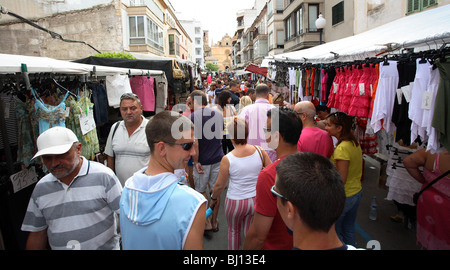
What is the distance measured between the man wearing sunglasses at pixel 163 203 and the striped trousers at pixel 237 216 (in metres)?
1.52

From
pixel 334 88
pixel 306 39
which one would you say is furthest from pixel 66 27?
pixel 334 88

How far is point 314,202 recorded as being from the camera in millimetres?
1272

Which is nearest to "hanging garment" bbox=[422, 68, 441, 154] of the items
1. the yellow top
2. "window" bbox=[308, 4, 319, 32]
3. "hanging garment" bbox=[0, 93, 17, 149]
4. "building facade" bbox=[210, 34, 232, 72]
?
the yellow top

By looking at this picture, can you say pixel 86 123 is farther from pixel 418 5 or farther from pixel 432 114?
pixel 418 5

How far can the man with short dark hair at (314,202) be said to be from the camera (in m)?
1.27

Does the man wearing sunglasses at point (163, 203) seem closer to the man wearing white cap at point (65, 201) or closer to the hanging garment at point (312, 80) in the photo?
the man wearing white cap at point (65, 201)

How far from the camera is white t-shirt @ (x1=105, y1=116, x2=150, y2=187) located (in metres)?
3.25

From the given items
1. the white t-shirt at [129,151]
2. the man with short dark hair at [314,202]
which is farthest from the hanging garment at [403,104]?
the white t-shirt at [129,151]

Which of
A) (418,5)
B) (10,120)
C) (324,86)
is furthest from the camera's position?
(418,5)

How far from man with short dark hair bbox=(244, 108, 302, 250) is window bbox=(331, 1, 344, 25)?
16.0 metres

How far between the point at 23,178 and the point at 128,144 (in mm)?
1294

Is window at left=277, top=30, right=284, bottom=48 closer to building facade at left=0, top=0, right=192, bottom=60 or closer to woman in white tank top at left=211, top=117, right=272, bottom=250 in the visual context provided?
building facade at left=0, top=0, right=192, bottom=60

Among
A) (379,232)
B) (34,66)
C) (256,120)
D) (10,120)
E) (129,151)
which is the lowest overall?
(379,232)

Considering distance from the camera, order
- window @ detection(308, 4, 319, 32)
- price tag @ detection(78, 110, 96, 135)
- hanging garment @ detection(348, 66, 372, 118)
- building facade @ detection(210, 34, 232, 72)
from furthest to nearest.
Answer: building facade @ detection(210, 34, 232, 72)
window @ detection(308, 4, 319, 32)
hanging garment @ detection(348, 66, 372, 118)
price tag @ detection(78, 110, 96, 135)
